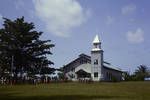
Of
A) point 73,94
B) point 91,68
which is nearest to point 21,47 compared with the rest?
point 91,68

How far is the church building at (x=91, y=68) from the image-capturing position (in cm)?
8288

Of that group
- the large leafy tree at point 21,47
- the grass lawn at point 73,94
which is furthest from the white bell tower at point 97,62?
the grass lawn at point 73,94

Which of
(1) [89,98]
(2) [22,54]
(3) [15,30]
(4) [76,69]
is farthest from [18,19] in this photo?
(1) [89,98]

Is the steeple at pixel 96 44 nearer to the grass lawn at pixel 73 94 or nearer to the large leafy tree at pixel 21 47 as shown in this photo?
the large leafy tree at pixel 21 47

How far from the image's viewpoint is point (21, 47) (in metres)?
75.1

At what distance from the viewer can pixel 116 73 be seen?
9506cm

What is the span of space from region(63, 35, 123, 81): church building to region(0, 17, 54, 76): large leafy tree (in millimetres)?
9696

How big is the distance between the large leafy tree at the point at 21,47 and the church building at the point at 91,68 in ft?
31.8

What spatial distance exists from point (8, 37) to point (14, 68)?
601 centimetres

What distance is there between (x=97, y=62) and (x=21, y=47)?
1729 centimetres

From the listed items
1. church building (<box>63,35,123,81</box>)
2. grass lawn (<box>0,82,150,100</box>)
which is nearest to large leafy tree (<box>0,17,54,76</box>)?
church building (<box>63,35,123,81</box>)

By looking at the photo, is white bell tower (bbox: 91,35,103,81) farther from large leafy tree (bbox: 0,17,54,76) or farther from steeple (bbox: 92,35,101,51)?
large leafy tree (bbox: 0,17,54,76)

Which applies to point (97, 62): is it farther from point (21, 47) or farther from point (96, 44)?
A: point (21, 47)

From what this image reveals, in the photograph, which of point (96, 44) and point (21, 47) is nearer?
point (21, 47)
